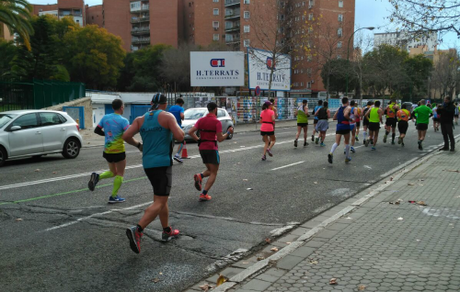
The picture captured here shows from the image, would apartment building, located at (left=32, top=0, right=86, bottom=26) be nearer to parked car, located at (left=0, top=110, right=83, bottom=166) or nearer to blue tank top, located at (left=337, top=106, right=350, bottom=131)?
parked car, located at (left=0, top=110, right=83, bottom=166)

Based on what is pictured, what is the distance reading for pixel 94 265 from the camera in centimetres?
477

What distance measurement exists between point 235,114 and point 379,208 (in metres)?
28.1

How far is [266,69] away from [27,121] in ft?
95.8

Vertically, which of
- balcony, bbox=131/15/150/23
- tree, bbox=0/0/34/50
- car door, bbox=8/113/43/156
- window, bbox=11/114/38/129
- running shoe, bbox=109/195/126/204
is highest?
balcony, bbox=131/15/150/23

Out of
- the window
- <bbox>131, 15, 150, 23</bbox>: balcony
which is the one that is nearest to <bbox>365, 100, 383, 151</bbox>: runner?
the window

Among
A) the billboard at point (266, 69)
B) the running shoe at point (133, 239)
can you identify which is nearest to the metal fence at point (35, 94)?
the billboard at point (266, 69)

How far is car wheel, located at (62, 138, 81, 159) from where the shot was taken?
13875 millimetres

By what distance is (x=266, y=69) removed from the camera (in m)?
39.8

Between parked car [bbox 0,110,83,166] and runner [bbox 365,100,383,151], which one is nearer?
parked car [bbox 0,110,83,166]

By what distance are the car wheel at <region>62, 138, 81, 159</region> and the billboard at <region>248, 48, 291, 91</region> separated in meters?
24.5

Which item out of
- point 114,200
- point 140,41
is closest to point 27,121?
point 114,200

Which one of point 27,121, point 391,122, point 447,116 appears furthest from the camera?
point 391,122

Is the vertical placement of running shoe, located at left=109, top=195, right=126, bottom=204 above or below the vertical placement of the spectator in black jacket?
below

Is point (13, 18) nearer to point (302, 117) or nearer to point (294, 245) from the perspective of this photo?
point (302, 117)
